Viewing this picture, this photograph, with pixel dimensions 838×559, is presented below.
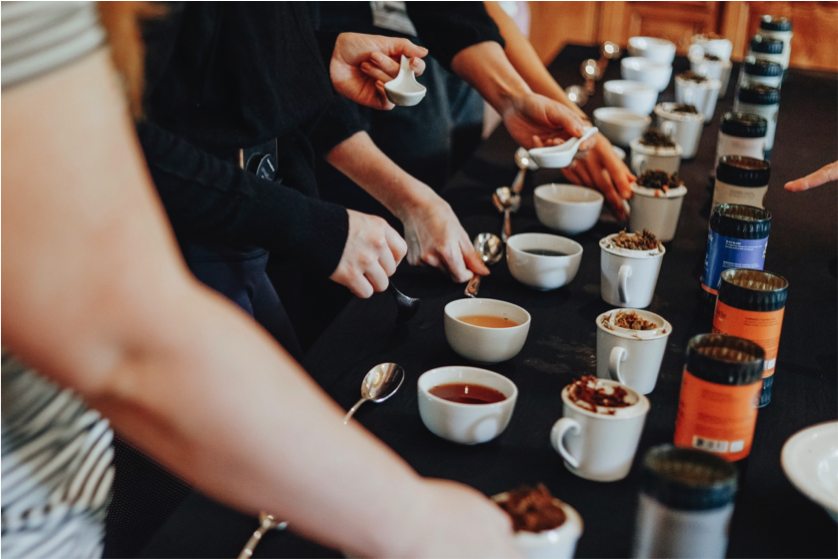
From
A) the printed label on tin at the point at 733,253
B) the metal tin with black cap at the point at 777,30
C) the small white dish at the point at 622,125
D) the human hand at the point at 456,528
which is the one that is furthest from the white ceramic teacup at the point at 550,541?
the metal tin with black cap at the point at 777,30

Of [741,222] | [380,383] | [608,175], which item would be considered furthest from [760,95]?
[380,383]

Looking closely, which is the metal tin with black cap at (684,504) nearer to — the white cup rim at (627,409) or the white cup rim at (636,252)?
the white cup rim at (627,409)

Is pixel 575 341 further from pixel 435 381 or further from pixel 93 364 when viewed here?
pixel 93 364

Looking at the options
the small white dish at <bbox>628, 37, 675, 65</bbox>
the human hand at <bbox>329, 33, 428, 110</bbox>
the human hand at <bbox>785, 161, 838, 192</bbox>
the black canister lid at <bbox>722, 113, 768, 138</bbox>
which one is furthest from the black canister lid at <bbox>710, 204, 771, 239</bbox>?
the small white dish at <bbox>628, 37, 675, 65</bbox>

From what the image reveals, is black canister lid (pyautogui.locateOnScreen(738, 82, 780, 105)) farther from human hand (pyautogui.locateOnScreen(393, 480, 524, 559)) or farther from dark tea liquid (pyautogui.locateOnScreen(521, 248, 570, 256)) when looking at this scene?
human hand (pyautogui.locateOnScreen(393, 480, 524, 559))

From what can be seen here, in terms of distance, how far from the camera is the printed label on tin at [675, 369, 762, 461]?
32.4 inches

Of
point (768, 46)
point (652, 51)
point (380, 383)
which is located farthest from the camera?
point (652, 51)

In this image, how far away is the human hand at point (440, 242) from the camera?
4.67 feet

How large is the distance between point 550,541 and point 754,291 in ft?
1.51

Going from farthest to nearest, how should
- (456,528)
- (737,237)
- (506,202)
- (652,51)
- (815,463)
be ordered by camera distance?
(652,51) → (506,202) → (737,237) → (815,463) → (456,528)

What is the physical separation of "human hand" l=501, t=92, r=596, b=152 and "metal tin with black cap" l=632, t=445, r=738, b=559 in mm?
1146

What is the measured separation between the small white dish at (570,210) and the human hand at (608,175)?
0.07 meters

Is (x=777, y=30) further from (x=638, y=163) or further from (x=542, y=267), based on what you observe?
(x=542, y=267)

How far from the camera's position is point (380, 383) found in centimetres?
107
